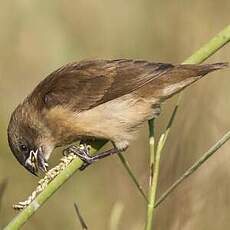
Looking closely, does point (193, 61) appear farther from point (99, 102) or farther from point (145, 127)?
point (145, 127)

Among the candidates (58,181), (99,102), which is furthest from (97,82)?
(58,181)

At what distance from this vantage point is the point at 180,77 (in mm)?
4688

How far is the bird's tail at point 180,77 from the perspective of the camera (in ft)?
14.6

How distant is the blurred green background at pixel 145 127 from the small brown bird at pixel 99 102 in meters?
0.26

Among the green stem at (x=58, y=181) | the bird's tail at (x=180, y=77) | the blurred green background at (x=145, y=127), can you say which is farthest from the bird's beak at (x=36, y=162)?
the green stem at (x=58, y=181)

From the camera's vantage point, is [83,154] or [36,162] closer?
[83,154]

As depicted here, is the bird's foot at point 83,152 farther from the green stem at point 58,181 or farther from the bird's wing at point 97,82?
the green stem at point 58,181

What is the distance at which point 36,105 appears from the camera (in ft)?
16.6

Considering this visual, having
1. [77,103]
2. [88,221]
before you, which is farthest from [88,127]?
[88,221]

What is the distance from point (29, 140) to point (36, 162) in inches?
6.8

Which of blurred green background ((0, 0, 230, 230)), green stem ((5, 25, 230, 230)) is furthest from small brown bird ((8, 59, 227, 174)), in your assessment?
green stem ((5, 25, 230, 230))

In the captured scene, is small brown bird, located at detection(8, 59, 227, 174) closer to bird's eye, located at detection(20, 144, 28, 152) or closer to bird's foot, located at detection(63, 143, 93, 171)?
bird's eye, located at detection(20, 144, 28, 152)

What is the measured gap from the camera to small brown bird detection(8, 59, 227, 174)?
188 inches

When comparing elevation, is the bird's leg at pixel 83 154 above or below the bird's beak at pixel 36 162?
above
